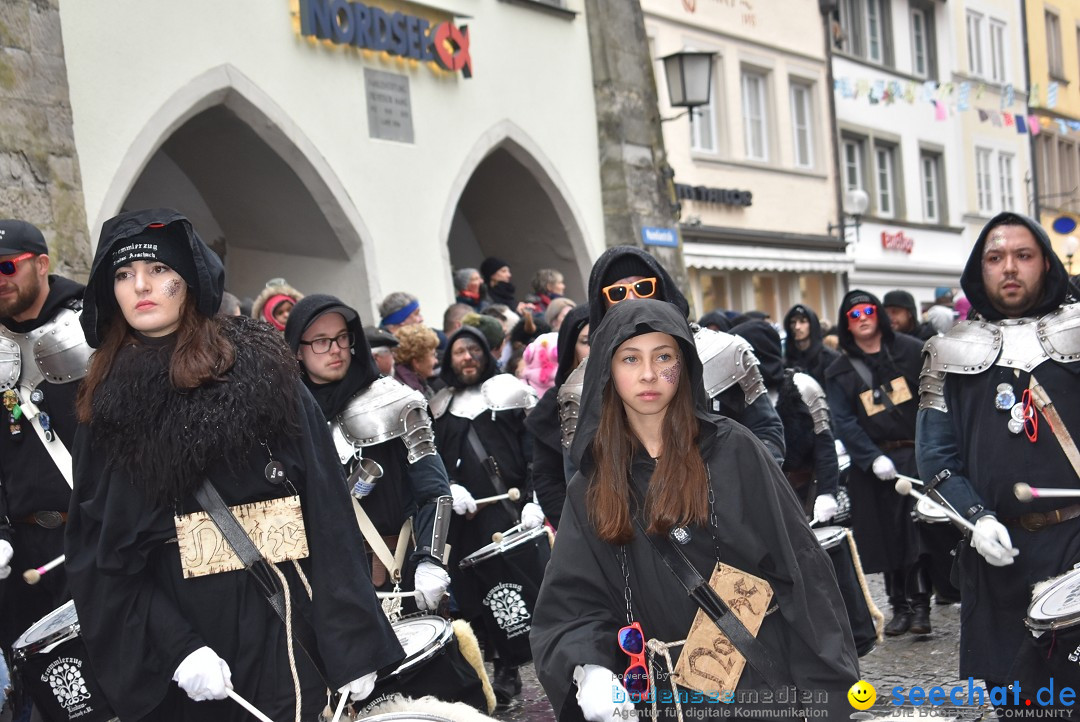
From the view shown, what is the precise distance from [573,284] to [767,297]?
7.88 meters

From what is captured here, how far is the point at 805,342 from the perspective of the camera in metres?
11.3

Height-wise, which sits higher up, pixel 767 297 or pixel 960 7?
pixel 960 7

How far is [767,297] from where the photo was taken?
76.7 ft

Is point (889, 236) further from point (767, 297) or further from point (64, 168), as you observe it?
point (64, 168)

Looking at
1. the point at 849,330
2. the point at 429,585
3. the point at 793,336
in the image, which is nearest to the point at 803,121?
the point at 793,336

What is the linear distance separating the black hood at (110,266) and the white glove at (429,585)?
1.60 m

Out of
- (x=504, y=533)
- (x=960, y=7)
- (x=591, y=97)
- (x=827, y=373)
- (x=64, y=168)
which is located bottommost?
(x=504, y=533)

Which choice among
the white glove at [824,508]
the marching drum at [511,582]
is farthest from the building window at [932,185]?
the marching drum at [511,582]

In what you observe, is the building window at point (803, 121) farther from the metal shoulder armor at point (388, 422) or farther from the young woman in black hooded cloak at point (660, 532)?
the young woman in black hooded cloak at point (660, 532)

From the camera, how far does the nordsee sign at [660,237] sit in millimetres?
16234

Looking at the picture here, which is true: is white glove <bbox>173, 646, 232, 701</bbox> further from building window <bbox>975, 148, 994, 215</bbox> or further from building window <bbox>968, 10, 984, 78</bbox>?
building window <bbox>968, 10, 984, 78</bbox>

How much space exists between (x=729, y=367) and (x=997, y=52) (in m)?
29.4

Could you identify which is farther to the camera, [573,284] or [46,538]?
[573,284]

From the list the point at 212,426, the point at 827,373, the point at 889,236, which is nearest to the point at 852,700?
the point at 212,426
